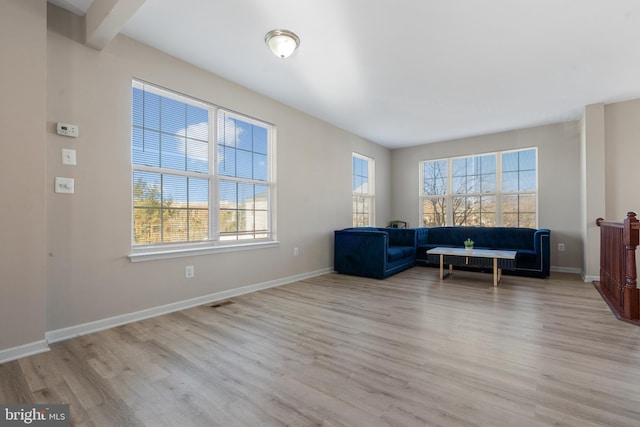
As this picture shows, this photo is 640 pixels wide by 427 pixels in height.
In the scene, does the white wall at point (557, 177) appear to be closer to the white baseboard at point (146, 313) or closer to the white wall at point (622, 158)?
the white wall at point (622, 158)

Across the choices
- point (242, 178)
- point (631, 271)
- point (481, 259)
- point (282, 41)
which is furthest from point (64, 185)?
point (631, 271)

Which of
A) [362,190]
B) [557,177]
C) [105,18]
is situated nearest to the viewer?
[105,18]

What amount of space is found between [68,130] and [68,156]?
8.4 inches

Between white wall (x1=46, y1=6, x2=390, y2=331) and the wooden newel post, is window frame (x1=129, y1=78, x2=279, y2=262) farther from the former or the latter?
the wooden newel post

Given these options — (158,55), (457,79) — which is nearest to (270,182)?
(158,55)

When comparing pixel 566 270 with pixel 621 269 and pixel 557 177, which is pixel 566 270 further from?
pixel 621 269

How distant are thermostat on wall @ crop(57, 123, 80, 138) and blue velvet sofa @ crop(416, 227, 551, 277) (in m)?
5.01

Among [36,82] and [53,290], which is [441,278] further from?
[36,82]

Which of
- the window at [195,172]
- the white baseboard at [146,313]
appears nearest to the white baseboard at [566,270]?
the white baseboard at [146,313]

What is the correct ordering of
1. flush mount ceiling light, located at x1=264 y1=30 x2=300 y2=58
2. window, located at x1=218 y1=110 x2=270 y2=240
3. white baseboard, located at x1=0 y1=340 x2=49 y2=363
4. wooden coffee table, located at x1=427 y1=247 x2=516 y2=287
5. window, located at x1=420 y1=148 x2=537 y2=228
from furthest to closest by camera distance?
window, located at x1=420 y1=148 x2=537 y2=228, wooden coffee table, located at x1=427 y1=247 x2=516 y2=287, window, located at x1=218 y1=110 x2=270 y2=240, flush mount ceiling light, located at x1=264 y1=30 x2=300 y2=58, white baseboard, located at x1=0 y1=340 x2=49 y2=363

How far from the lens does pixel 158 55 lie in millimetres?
3066

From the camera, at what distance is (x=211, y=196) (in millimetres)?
3566

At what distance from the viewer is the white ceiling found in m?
2.42

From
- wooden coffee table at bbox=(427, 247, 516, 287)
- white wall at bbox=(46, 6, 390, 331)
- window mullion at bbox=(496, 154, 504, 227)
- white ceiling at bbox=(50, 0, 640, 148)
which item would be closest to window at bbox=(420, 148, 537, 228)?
window mullion at bbox=(496, 154, 504, 227)
